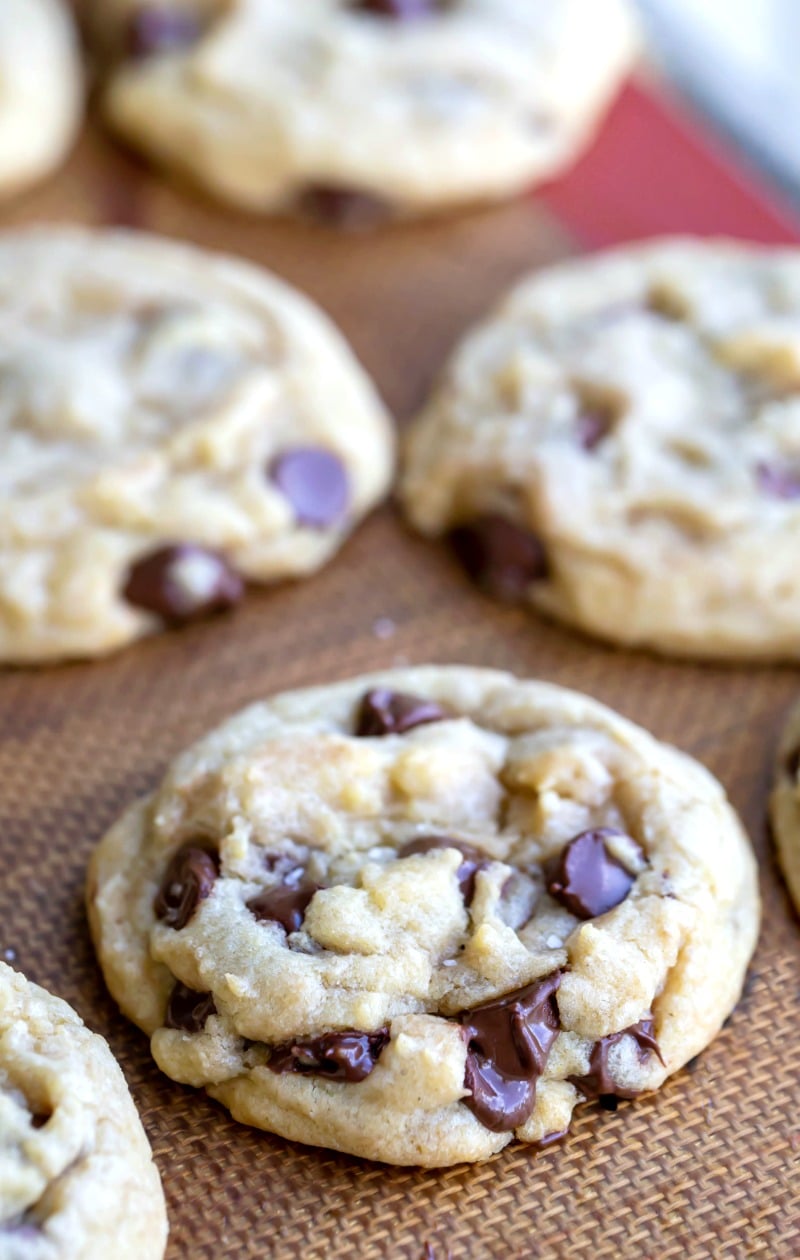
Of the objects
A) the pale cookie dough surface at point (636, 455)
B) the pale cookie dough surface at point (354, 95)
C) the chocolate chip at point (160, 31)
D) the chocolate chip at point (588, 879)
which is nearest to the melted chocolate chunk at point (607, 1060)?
the chocolate chip at point (588, 879)

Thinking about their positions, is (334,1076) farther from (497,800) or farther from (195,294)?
(195,294)

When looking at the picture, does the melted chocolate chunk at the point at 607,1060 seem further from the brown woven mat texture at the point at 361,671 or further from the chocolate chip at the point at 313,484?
the chocolate chip at the point at 313,484

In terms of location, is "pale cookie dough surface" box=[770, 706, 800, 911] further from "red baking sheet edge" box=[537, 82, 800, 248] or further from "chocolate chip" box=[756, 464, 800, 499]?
"red baking sheet edge" box=[537, 82, 800, 248]

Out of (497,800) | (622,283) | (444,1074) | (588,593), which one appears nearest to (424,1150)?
(444,1074)

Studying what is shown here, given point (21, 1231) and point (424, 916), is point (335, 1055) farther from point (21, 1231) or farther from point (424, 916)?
point (21, 1231)

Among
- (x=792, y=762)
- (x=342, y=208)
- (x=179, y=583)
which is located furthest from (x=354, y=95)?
(x=792, y=762)

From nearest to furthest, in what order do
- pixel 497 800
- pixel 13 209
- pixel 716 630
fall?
pixel 497 800
pixel 716 630
pixel 13 209
